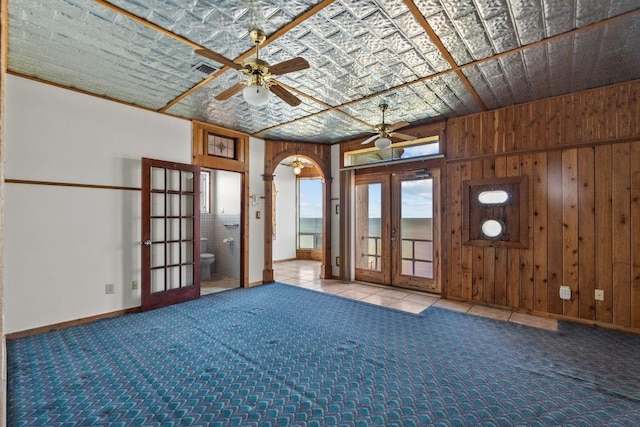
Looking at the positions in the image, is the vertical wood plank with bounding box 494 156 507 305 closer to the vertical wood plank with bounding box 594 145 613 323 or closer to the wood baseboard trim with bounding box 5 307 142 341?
the vertical wood plank with bounding box 594 145 613 323

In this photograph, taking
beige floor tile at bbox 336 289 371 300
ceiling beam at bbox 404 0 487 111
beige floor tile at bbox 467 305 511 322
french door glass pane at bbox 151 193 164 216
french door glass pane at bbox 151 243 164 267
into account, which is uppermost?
ceiling beam at bbox 404 0 487 111

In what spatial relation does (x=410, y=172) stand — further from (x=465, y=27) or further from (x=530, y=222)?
(x=465, y=27)

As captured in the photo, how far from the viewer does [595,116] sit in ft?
11.6

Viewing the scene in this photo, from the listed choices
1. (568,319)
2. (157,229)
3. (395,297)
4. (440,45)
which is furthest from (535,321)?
(157,229)

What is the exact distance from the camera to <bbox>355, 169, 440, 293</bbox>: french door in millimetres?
5023

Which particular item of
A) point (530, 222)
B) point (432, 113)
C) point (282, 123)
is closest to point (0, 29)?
point (282, 123)

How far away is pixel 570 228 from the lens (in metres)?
3.71

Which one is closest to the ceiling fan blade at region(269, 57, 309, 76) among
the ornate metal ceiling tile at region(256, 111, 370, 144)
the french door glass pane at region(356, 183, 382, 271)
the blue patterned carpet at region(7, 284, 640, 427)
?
the ornate metal ceiling tile at region(256, 111, 370, 144)

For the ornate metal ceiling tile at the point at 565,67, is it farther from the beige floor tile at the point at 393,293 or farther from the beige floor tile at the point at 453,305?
the beige floor tile at the point at 393,293

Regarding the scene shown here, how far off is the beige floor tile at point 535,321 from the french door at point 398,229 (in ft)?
4.08

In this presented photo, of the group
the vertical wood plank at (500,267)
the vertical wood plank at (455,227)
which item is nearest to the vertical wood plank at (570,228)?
the vertical wood plank at (500,267)

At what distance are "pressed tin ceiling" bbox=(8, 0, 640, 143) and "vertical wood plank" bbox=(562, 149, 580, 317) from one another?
95cm

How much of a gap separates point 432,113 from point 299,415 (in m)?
4.23

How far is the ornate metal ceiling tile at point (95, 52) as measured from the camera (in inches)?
90.7
